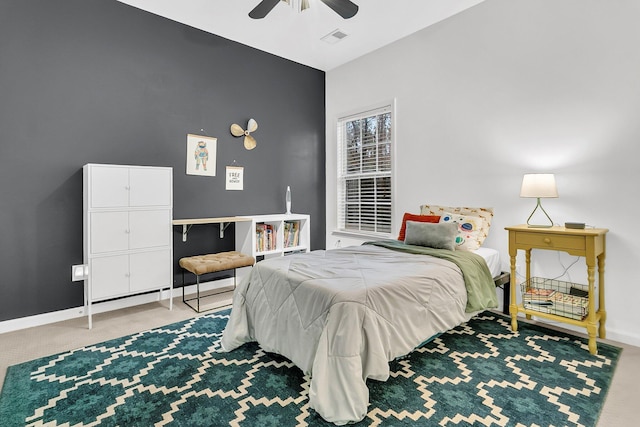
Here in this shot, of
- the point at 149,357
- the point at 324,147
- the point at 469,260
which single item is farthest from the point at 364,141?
the point at 149,357

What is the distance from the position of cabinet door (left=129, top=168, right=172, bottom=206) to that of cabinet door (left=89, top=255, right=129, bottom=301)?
528mm

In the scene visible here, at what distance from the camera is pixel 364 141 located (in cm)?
454

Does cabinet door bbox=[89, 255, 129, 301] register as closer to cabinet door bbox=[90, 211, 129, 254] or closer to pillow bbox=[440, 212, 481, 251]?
cabinet door bbox=[90, 211, 129, 254]

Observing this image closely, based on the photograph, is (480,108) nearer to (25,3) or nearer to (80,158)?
(80,158)

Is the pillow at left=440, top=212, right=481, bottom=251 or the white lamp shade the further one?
the pillow at left=440, top=212, right=481, bottom=251

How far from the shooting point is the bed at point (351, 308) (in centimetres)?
165

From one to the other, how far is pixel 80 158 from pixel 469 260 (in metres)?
3.49

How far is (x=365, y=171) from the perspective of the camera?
4.55 metres

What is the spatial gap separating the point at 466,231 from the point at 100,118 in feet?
11.7

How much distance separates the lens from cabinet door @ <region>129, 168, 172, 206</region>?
119 inches

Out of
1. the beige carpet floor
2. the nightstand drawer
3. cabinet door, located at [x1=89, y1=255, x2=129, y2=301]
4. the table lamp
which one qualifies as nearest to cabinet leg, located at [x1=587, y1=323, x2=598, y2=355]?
the beige carpet floor

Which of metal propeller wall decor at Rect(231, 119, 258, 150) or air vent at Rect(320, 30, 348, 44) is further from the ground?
air vent at Rect(320, 30, 348, 44)

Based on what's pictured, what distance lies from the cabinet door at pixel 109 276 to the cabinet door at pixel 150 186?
0.53 metres

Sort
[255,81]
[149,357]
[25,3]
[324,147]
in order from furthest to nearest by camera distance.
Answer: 1. [324,147]
2. [255,81]
3. [25,3]
4. [149,357]
